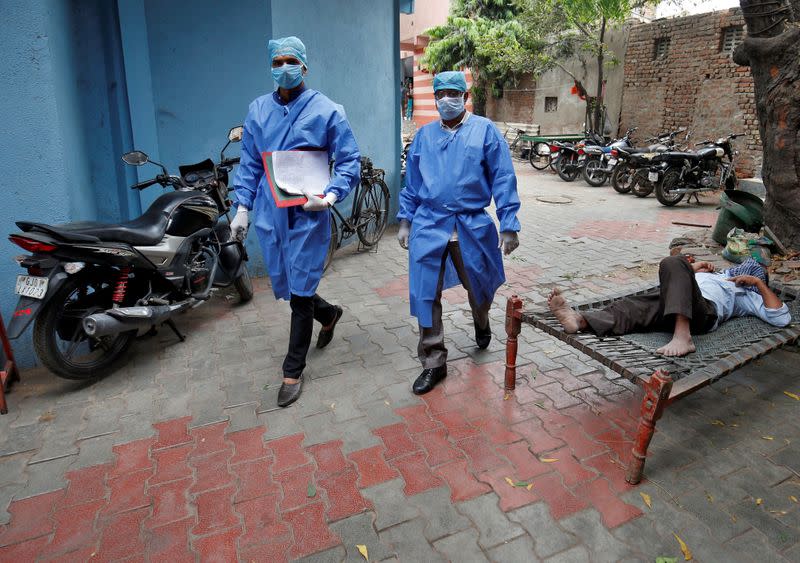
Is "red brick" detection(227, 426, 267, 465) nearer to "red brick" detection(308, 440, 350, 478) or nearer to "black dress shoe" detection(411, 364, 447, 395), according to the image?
"red brick" detection(308, 440, 350, 478)

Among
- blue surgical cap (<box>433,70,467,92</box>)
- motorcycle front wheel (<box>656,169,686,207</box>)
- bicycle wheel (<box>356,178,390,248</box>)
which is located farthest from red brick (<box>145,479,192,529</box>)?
motorcycle front wheel (<box>656,169,686,207</box>)

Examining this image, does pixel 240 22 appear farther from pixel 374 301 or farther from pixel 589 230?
pixel 589 230

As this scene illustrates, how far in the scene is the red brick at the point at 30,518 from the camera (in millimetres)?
2188

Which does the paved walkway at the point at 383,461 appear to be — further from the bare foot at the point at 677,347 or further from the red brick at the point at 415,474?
the bare foot at the point at 677,347

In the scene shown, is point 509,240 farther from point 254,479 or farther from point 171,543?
point 171,543

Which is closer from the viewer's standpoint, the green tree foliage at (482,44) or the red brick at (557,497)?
the red brick at (557,497)

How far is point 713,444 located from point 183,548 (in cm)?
252

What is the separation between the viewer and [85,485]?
97.1 inches

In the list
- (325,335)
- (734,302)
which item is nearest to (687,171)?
(734,302)

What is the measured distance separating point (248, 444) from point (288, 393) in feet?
1.43

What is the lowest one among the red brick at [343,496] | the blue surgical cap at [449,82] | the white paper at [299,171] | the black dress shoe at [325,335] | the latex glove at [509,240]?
the red brick at [343,496]

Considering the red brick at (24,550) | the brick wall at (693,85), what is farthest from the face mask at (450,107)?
the brick wall at (693,85)

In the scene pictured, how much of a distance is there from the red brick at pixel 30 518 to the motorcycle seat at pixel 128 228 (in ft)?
4.56

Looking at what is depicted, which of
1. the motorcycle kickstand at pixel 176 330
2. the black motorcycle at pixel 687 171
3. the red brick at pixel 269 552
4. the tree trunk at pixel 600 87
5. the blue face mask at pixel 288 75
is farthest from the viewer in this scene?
the tree trunk at pixel 600 87
